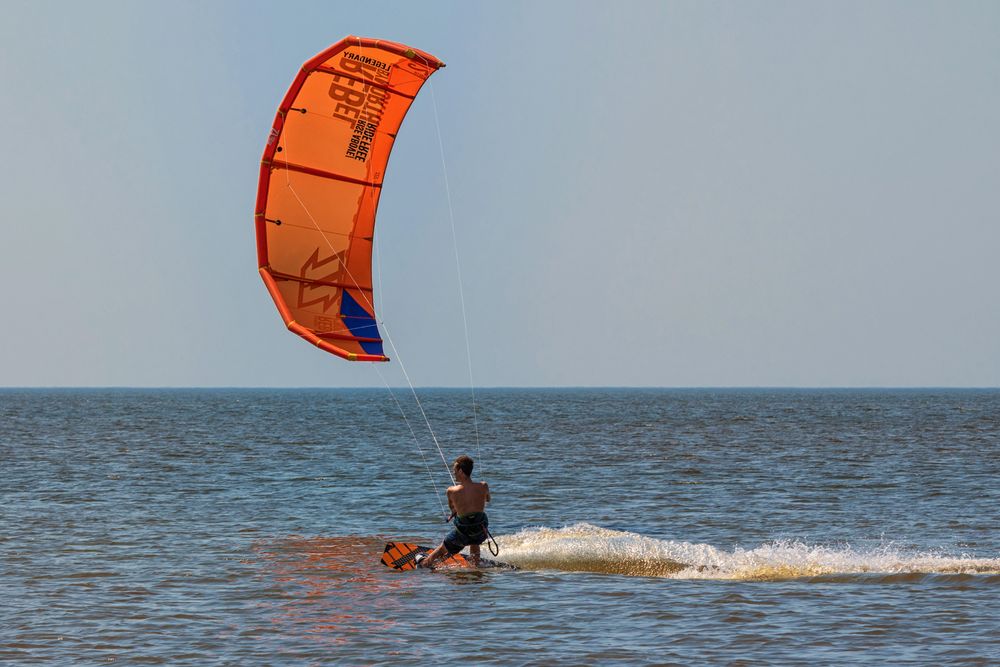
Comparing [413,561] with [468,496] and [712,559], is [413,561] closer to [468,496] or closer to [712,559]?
[468,496]

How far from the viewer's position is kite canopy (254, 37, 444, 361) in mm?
16641

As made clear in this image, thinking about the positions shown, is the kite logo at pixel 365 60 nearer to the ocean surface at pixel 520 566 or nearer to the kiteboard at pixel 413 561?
the kiteboard at pixel 413 561

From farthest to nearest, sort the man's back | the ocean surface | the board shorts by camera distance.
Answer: the board shorts → the man's back → the ocean surface

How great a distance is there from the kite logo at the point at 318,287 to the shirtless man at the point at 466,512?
307cm

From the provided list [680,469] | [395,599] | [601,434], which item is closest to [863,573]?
[395,599]

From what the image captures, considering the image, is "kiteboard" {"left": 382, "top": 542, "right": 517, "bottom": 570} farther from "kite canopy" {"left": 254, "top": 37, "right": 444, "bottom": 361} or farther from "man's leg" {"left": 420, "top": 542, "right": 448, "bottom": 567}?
"kite canopy" {"left": 254, "top": 37, "right": 444, "bottom": 361}

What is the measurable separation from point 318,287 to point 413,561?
432 centimetres

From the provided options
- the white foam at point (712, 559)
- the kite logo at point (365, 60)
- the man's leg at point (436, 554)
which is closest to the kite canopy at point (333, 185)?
the kite logo at point (365, 60)

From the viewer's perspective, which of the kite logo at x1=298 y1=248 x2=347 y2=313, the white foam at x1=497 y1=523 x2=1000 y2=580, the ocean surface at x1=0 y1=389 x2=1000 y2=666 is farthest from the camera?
the kite logo at x1=298 y1=248 x2=347 y2=313

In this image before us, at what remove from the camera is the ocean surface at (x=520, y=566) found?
484 inches

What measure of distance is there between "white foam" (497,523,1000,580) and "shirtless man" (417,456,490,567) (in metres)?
1.02

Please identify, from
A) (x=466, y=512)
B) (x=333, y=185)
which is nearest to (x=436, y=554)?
(x=466, y=512)

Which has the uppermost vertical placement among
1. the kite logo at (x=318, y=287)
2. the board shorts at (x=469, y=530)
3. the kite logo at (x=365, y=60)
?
the kite logo at (x=365, y=60)

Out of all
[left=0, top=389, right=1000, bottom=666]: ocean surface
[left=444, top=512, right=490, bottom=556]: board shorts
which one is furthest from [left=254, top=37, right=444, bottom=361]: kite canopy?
[left=0, top=389, right=1000, bottom=666]: ocean surface
